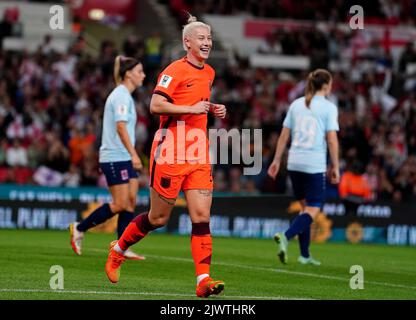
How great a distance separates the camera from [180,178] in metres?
10.3

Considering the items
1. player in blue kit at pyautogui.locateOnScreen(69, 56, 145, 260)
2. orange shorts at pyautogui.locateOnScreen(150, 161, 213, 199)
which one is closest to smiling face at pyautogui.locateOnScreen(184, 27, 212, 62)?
orange shorts at pyautogui.locateOnScreen(150, 161, 213, 199)

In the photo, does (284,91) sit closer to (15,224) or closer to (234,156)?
(234,156)

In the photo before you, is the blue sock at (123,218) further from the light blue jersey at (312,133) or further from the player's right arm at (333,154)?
the player's right arm at (333,154)

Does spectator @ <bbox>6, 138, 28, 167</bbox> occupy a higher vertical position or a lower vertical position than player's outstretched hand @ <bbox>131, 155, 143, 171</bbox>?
lower

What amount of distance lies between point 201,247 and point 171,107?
1302 mm

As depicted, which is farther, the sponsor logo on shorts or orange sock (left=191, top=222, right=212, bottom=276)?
the sponsor logo on shorts

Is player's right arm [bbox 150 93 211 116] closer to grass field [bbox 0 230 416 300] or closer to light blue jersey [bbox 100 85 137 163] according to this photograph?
grass field [bbox 0 230 416 300]

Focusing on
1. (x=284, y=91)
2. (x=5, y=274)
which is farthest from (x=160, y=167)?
(x=284, y=91)

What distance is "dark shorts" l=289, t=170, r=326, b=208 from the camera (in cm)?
1441

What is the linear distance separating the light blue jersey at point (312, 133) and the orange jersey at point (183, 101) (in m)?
4.23

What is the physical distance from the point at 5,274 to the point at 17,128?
1346cm

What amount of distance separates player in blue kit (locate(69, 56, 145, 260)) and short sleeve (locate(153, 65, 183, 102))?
3813 millimetres

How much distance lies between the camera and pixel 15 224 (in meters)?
21.6

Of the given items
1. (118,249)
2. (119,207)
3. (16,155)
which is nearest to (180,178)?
(118,249)
